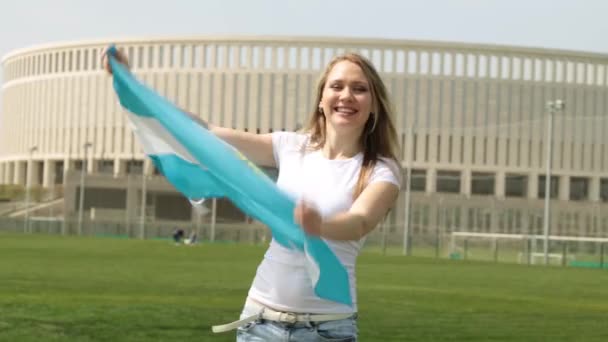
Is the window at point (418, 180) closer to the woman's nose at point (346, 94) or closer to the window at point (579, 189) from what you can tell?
the window at point (579, 189)

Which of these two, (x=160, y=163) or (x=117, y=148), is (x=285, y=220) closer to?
(x=160, y=163)

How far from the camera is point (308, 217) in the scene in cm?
455

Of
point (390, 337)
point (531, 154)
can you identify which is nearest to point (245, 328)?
point (390, 337)

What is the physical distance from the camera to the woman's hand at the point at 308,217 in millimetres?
4547

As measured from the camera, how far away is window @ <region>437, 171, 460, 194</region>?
119 metres

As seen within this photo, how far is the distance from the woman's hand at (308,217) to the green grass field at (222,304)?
10.3 meters

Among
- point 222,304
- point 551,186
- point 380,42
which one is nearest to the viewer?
point 222,304

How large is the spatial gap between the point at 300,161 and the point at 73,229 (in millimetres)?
88710

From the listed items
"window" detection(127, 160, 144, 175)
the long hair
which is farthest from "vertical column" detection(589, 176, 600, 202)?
the long hair

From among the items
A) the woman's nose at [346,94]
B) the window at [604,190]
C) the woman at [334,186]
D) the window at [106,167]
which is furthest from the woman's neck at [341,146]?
the window at [604,190]

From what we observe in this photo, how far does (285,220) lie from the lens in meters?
4.84

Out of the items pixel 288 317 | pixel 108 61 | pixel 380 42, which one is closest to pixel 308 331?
pixel 288 317

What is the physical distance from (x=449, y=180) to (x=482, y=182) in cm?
295

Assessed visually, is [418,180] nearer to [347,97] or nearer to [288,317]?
[347,97]
